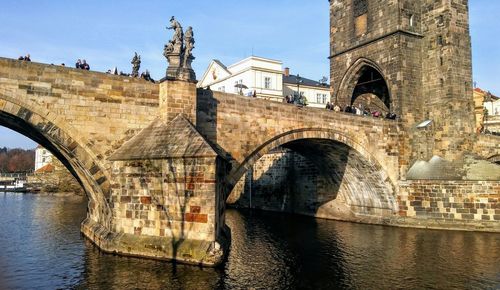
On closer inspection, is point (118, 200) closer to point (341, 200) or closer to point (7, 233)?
point (7, 233)

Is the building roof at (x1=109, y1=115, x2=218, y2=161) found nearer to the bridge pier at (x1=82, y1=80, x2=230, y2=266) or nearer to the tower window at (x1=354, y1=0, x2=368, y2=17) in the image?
the bridge pier at (x1=82, y1=80, x2=230, y2=266)

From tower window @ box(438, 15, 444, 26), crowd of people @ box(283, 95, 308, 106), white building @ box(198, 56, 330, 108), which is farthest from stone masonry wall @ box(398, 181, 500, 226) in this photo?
white building @ box(198, 56, 330, 108)

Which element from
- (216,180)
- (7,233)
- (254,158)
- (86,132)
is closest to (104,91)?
(86,132)

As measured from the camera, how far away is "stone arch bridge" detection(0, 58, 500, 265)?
15.6 metres

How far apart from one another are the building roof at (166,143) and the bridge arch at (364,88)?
1805cm

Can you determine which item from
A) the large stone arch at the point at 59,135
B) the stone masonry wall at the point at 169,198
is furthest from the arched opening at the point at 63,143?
the stone masonry wall at the point at 169,198

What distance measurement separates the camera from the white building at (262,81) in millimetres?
50969

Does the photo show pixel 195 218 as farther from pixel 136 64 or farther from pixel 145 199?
pixel 136 64

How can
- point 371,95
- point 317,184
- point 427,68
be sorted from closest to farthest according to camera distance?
1. point 427,68
2. point 317,184
3. point 371,95

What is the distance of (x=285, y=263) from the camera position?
16.5 meters

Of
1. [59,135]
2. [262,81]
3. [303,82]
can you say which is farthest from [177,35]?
[303,82]

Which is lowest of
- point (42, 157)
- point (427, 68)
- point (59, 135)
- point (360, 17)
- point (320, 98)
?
point (59, 135)

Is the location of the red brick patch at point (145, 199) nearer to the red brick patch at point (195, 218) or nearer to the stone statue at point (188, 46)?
the red brick patch at point (195, 218)

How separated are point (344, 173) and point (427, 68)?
9.05 metres
